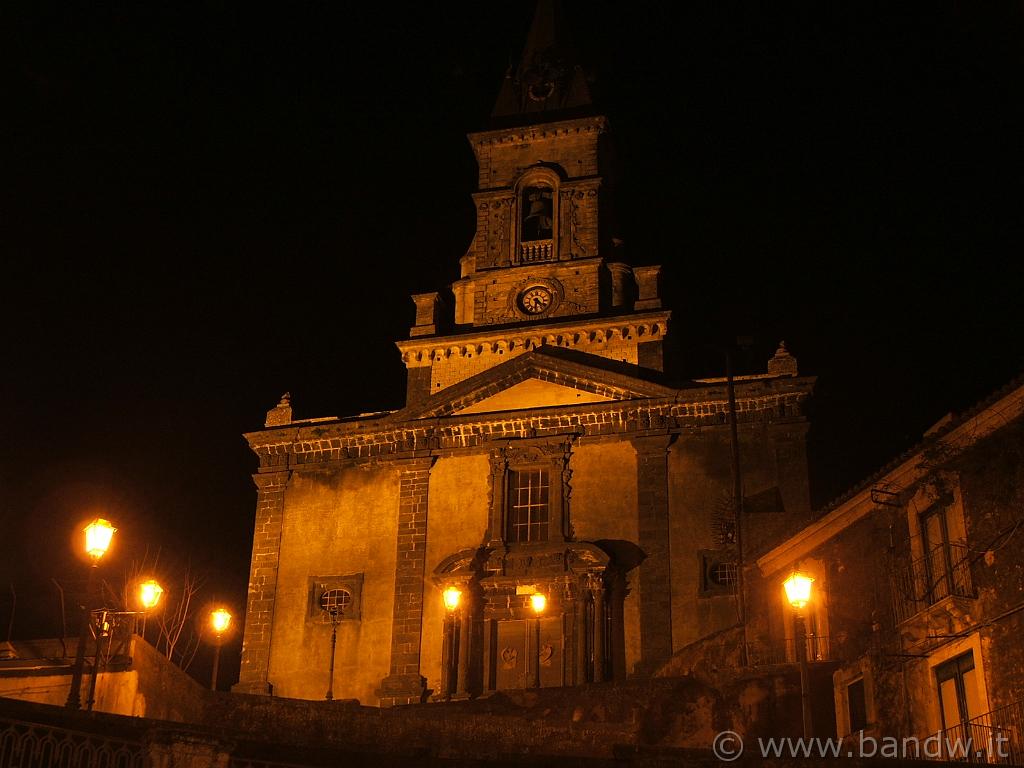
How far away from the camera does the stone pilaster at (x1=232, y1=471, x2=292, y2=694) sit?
36.1 m

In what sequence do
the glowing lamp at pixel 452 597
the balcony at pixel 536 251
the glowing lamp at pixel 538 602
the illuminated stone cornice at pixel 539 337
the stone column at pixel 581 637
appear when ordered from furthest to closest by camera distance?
the balcony at pixel 536 251 < the illuminated stone cornice at pixel 539 337 < the stone column at pixel 581 637 < the glowing lamp at pixel 538 602 < the glowing lamp at pixel 452 597

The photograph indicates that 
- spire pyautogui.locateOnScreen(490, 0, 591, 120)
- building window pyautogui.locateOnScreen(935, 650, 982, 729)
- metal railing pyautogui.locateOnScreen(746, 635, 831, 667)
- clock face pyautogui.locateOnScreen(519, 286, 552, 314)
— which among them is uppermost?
spire pyautogui.locateOnScreen(490, 0, 591, 120)

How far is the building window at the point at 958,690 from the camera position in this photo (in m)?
21.1

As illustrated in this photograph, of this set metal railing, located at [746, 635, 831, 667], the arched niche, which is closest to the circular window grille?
the arched niche

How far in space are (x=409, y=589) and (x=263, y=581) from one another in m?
4.46

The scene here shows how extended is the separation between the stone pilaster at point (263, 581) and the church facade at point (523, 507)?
0.06 meters

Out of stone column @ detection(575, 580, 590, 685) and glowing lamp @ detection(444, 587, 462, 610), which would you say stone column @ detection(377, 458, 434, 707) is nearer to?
glowing lamp @ detection(444, 587, 462, 610)

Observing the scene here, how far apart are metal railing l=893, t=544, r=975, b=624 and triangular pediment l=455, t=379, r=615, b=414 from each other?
49.5 ft

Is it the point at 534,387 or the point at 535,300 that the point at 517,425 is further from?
the point at 535,300

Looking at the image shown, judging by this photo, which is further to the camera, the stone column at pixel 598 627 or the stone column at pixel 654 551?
Result: the stone column at pixel 654 551

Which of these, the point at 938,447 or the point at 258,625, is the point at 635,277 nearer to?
the point at 258,625

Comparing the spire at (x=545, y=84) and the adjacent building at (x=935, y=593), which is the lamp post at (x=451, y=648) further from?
the spire at (x=545, y=84)

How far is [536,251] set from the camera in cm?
4259

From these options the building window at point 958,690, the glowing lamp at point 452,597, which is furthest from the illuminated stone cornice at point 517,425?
the building window at point 958,690
